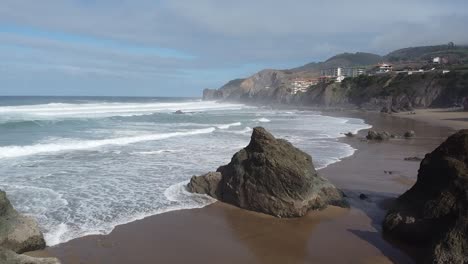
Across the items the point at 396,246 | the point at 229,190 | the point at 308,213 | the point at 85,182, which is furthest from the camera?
the point at 85,182

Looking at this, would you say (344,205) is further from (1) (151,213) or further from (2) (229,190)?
(1) (151,213)

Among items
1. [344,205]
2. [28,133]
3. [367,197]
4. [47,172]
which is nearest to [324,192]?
[344,205]

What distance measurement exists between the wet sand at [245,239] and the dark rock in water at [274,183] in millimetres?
288

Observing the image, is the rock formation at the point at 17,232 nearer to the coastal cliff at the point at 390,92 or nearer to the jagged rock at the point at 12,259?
the jagged rock at the point at 12,259

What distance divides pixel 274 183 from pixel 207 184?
246 cm

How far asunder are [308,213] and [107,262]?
5169mm

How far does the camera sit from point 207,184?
12633mm

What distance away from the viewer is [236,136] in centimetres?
2853

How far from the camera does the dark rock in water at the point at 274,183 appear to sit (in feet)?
35.7

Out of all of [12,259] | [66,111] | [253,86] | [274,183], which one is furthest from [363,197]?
[253,86]

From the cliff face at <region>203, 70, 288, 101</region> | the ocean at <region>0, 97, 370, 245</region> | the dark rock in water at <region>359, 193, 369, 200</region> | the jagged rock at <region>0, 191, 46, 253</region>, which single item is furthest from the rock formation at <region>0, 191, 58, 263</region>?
the cliff face at <region>203, 70, 288, 101</region>

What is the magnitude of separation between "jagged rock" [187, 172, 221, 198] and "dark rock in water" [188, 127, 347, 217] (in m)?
0.10

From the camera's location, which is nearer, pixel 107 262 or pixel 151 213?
pixel 107 262

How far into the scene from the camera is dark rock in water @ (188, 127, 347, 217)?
10.9 metres
